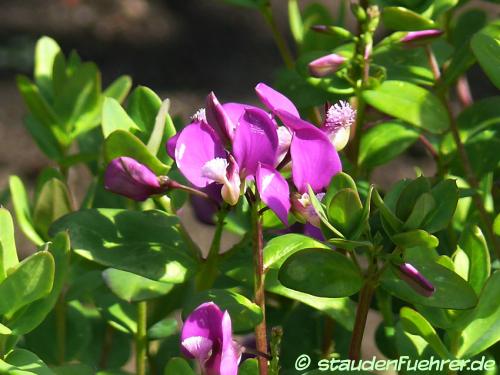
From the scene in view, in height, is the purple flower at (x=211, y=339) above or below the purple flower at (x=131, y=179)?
below

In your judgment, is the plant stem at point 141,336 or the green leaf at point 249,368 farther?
the plant stem at point 141,336

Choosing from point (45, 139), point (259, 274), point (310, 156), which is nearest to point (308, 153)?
point (310, 156)

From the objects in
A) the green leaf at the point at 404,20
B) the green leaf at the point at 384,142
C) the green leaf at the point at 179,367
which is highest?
the green leaf at the point at 404,20

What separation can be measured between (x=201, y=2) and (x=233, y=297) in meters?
3.03

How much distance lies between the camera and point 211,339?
0.80 meters

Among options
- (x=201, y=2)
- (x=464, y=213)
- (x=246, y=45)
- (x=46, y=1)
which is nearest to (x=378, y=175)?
(x=246, y=45)

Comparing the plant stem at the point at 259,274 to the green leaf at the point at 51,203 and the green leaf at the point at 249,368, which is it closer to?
the green leaf at the point at 249,368

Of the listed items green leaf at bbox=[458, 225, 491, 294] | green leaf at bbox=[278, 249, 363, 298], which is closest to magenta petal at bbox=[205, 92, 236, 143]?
green leaf at bbox=[278, 249, 363, 298]

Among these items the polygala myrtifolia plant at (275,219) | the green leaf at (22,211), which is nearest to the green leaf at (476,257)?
the polygala myrtifolia plant at (275,219)

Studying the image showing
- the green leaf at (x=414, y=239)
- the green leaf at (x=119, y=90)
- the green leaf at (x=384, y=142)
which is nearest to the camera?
the green leaf at (x=414, y=239)

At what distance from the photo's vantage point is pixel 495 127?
1.19m

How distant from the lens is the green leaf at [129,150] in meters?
0.88

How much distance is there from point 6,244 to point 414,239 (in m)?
0.33

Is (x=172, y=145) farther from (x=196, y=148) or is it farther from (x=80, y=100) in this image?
(x=80, y=100)
